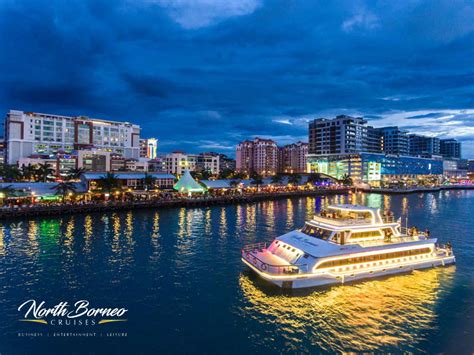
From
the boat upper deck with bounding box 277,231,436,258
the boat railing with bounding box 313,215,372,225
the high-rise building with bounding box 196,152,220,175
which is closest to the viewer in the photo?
the boat upper deck with bounding box 277,231,436,258

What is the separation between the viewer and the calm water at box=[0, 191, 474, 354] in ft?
55.8

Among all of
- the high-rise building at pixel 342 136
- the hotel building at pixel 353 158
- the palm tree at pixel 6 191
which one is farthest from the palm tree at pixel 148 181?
the high-rise building at pixel 342 136

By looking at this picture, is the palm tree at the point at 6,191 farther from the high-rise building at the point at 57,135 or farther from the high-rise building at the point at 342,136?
the high-rise building at the point at 342,136

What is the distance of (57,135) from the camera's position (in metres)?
140

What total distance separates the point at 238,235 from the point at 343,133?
16277 cm

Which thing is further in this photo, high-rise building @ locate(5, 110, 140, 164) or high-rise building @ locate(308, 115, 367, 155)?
high-rise building @ locate(308, 115, 367, 155)

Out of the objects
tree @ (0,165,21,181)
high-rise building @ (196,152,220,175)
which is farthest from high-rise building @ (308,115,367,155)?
tree @ (0,165,21,181)

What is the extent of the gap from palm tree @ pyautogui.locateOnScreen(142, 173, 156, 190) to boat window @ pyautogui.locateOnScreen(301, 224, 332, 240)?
226 feet

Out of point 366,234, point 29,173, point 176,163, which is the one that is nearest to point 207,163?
point 176,163

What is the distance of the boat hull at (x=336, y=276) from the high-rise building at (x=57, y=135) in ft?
389

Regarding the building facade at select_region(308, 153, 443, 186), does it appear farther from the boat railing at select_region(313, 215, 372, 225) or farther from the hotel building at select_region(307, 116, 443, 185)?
the boat railing at select_region(313, 215, 372, 225)

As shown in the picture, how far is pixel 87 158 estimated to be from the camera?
118 meters

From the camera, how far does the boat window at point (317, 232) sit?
1035 inches

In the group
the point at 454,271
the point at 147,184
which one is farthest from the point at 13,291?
the point at 147,184
